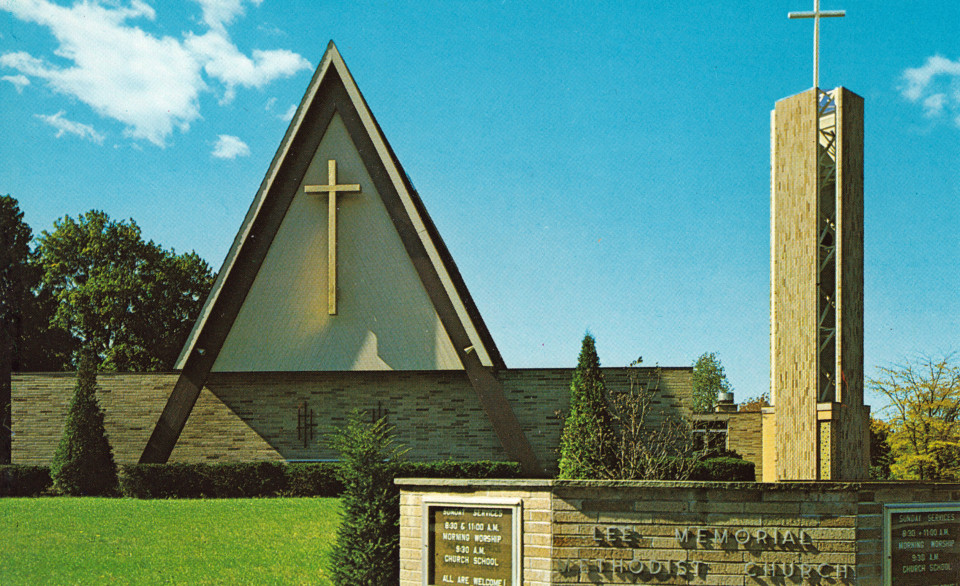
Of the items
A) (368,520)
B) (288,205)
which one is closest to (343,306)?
(288,205)

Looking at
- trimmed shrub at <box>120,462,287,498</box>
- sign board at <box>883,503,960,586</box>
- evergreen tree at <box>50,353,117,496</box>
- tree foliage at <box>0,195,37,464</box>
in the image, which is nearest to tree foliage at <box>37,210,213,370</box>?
tree foliage at <box>0,195,37,464</box>

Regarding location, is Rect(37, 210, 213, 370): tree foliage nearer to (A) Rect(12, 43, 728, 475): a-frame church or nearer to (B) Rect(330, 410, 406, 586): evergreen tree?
(A) Rect(12, 43, 728, 475): a-frame church

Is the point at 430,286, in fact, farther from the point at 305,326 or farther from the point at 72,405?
the point at 72,405

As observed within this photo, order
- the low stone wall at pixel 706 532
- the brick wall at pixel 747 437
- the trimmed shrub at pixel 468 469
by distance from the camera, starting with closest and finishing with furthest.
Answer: the low stone wall at pixel 706 532
the trimmed shrub at pixel 468 469
the brick wall at pixel 747 437

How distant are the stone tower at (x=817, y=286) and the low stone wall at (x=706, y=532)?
29.9 feet

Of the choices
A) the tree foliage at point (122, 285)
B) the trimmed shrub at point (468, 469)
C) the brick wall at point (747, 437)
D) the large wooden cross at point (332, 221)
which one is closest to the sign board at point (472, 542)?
the trimmed shrub at point (468, 469)

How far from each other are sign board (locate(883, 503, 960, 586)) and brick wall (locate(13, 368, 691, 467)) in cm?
1325

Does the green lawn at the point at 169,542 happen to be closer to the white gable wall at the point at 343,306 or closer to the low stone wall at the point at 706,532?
the low stone wall at the point at 706,532

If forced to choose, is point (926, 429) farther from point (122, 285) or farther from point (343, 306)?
point (122, 285)

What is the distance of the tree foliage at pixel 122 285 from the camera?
41.2m

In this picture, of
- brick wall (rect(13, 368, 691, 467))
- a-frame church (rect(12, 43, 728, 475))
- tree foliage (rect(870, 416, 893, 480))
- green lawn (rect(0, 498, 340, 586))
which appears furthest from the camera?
tree foliage (rect(870, 416, 893, 480))

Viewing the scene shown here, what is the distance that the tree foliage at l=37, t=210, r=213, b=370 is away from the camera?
41219mm

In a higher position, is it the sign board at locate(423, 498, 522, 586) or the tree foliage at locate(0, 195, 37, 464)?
the tree foliage at locate(0, 195, 37, 464)

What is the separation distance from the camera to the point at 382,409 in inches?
872
